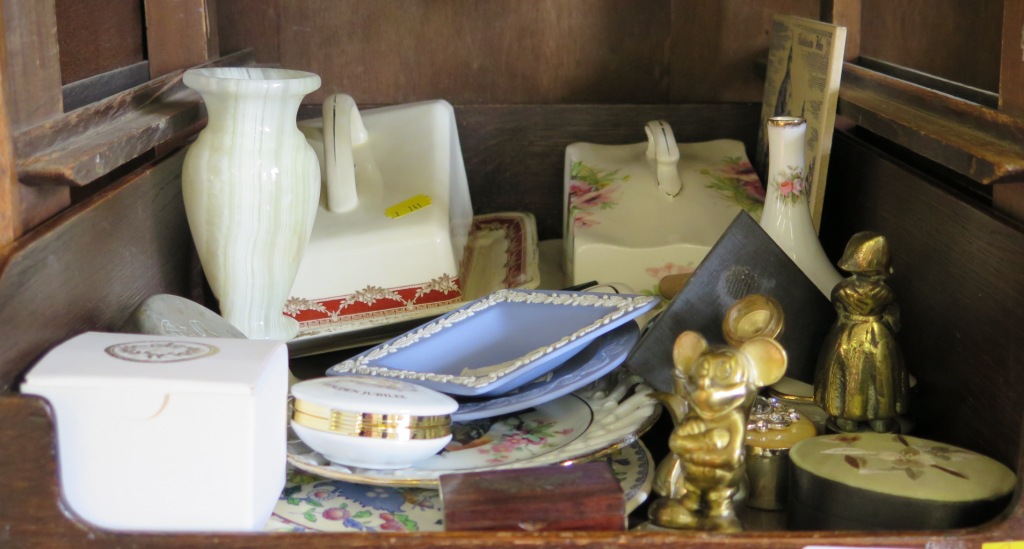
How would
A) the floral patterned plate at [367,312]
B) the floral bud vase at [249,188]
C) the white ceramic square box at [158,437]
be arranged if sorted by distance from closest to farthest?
the white ceramic square box at [158,437] < the floral bud vase at [249,188] < the floral patterned plate at [367,312]

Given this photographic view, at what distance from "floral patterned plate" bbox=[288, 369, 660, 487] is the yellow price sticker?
10.0 inches

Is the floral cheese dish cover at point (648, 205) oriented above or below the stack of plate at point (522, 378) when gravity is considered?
above

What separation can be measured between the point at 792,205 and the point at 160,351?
500mm

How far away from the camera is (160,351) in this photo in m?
0.54

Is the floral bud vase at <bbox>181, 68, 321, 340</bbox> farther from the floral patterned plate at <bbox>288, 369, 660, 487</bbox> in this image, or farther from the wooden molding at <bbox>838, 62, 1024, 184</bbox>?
the wooden molding at <bbox>838, 62, 1024, 184</bbox>

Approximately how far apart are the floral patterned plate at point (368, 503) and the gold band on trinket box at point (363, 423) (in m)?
0.05

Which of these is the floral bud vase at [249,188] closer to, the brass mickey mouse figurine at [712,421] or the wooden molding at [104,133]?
the wooden molding at [104,133]

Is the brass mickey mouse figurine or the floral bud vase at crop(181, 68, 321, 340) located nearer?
the brass mickey mouse figurine

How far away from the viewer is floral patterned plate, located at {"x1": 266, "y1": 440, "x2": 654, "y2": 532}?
0.58 meters

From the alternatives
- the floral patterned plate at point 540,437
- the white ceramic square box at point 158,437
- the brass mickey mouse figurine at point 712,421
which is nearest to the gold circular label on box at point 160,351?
the white ceramic square box at point 158,437

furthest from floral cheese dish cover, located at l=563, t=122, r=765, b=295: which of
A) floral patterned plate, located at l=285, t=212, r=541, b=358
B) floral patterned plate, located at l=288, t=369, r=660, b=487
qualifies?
floral patterned plate, located at l=288, t=369, r=660, b=487

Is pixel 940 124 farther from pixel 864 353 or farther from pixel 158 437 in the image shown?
pixel 158 437

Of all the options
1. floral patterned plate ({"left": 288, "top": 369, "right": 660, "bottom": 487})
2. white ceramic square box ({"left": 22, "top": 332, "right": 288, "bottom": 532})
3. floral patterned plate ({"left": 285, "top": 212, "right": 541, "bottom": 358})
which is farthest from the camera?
floral patterned plate ({"left": 285, "top": 212, "right": 541, "bottom": 358})

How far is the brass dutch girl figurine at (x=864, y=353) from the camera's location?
65 cm
